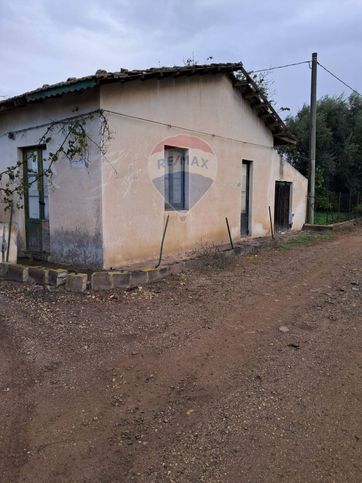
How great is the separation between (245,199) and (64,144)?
5.68 meters

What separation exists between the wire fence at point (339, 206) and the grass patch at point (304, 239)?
13.4 feet

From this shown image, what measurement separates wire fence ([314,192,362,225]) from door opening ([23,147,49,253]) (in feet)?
41.4

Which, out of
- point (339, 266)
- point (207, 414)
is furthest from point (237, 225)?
point (207, 414)

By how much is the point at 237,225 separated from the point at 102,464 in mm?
Result: 8610

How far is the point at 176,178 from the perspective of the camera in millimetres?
8398

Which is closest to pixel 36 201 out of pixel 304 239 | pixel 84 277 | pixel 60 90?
pixel 60 90

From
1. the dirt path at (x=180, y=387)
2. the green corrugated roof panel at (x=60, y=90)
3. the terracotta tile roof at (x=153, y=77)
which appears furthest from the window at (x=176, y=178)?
the dirt path at (x=180, y=387)

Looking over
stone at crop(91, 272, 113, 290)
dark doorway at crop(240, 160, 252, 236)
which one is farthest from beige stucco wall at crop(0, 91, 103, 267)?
dark doorway at crop(240, 160, 252, 236)

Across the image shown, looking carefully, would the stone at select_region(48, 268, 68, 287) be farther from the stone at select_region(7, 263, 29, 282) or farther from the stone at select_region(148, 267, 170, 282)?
the stone at select_region(148, 267, 170, 282)

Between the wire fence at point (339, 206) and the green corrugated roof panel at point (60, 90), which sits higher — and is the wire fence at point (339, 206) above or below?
below

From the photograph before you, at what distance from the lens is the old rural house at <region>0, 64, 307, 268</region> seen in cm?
662

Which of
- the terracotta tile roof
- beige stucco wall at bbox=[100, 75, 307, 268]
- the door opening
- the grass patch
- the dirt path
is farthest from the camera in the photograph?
the grass patch

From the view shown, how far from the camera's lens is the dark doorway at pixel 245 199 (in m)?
10.9

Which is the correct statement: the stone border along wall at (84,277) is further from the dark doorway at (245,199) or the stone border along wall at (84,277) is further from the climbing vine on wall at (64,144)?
the dark doorway at (245,199)
